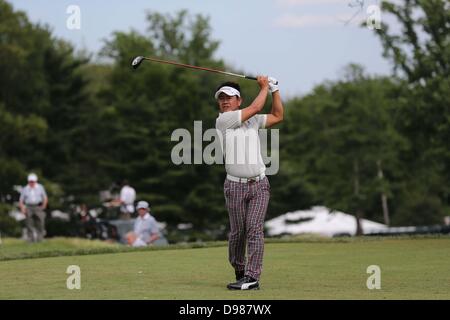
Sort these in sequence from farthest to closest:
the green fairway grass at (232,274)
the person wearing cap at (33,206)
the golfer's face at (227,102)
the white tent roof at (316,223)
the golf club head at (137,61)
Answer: the white tent roof at (316,223) → the person wearing cap at (33,206) → the golf club head at (137,61) → the golfer's face at (227,102) → the green fairway grass at (232,274)

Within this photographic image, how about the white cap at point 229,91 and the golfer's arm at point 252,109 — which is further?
the white cap at point 229,91

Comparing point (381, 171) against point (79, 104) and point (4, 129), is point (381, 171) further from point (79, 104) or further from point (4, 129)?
point (4, 129)

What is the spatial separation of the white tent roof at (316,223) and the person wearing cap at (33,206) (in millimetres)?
38135

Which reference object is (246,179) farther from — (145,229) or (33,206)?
(33,206)

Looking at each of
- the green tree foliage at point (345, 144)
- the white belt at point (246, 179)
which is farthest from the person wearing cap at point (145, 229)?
the green tree foliage at point (345, 144)

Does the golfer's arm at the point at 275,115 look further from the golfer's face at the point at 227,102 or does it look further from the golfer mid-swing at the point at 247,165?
the golfer's face at the point at 227,102

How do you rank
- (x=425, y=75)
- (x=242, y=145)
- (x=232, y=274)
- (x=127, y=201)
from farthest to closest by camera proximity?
1. (x=425, y=75)
2. (x=127, y=201)
3. (x=232, y=274)
4. (x=242, y=145)

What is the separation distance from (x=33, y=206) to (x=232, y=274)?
18.7 metres

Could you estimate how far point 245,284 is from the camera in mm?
Result: 11352

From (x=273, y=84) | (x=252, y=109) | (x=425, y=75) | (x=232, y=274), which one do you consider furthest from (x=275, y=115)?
(x=425, y=75)

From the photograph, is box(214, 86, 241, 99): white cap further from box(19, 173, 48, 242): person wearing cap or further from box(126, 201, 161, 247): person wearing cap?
box(19, 173, 48, 242): person wearing cap

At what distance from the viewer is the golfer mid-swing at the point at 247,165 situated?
11.6 metres

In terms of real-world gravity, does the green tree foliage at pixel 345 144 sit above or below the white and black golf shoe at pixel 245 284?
above
